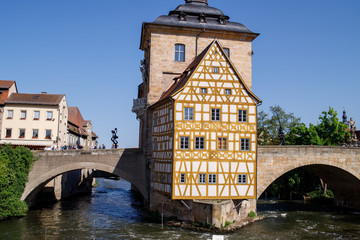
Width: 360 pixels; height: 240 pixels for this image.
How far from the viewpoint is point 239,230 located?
84.7ft

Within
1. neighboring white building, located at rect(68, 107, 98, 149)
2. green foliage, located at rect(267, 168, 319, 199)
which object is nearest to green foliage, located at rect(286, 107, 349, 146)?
green foliage, located at rect(267, 168, 319, 199)

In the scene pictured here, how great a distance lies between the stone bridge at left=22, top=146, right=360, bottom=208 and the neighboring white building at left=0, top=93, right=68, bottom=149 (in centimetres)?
913

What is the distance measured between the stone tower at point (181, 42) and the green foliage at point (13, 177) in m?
9.62

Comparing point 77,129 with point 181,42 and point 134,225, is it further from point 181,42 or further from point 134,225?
point 134,225

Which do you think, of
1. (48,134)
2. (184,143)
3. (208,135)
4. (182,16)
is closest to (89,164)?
(184,143)

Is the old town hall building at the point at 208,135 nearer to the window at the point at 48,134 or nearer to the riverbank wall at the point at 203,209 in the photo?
the riverbank wall at the point at 203,209

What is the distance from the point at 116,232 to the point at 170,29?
17.0 metres

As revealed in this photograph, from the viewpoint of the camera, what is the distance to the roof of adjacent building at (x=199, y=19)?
32.4 metres

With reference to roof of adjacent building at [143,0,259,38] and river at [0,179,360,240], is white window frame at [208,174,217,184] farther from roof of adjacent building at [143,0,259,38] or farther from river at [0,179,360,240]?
roof of adjacent building at [143,0,259,38]

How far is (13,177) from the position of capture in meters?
28.8

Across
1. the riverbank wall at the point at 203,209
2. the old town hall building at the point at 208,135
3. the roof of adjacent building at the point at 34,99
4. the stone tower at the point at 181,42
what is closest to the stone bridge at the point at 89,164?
the stone tower at the point at 181,42

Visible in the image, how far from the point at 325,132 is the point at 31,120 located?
3352cm

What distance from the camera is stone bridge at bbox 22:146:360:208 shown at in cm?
3061

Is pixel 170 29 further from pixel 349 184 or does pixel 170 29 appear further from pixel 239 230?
pixel 349 184
